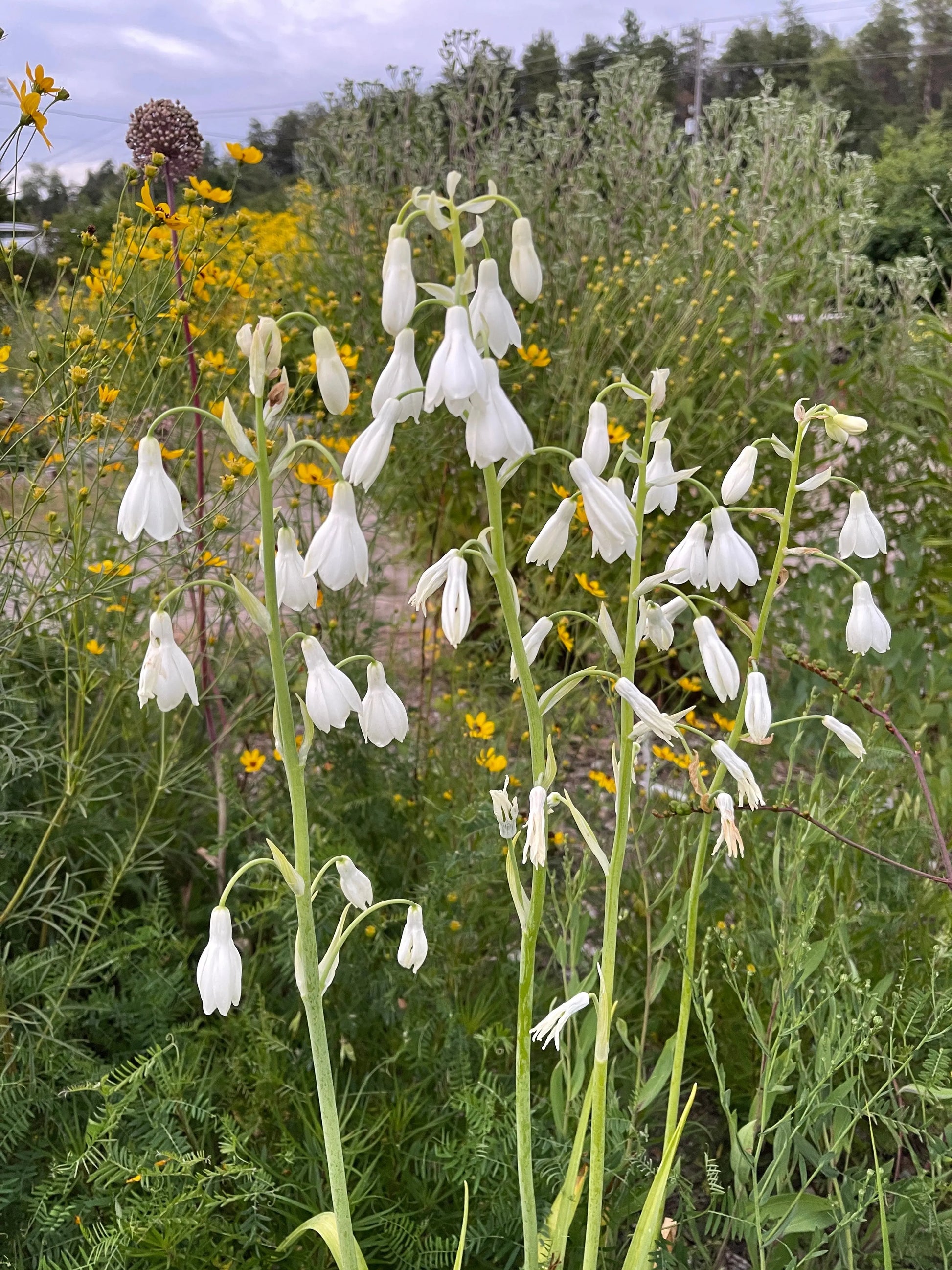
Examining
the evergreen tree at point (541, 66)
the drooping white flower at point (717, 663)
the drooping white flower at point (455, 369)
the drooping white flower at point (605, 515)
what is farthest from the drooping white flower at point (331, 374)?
the evergreen tree at point (541, 66)

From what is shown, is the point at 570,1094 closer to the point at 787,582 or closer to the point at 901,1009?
the point at 901,1009

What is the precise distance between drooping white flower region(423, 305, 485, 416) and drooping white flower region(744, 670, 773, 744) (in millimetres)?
492

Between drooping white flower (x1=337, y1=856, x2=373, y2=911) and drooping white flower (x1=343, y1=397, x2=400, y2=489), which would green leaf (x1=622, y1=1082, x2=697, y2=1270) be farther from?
drooping white flower (x1=343, y1=397, x2=400, y2=489)

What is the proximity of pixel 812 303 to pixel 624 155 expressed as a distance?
3.81 feet

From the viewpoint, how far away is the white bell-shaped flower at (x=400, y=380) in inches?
33.7

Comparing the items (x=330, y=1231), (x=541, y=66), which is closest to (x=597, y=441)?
(x=330, y=1231)

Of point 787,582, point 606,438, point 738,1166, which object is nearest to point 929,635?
point 787,582

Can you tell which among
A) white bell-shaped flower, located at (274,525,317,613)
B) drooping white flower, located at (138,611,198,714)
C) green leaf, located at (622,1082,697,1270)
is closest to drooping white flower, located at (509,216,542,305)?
white bell-shaped flower, located at (274,525,317,613)

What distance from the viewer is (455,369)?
29.8 inches

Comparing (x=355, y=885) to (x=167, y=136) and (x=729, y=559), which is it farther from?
(x=167, y=136)

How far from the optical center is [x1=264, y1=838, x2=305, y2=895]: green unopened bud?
891mm

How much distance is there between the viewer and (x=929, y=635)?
126 inches

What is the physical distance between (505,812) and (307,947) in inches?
9.9

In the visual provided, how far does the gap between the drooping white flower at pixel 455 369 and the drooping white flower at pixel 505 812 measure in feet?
1.27
